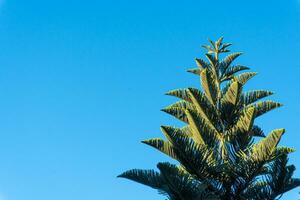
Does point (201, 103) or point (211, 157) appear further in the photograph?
point (201, 103)

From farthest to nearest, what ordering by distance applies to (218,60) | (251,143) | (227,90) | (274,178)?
(218,60)
(227,90)
(251,143)
(274,178)

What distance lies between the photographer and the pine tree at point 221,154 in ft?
31.2

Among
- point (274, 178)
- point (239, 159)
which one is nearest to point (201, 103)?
point (239, 159)

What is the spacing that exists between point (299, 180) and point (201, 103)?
7.96ft

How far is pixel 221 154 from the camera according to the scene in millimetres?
10633

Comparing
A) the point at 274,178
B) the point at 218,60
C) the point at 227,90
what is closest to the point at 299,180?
the point at 274,178

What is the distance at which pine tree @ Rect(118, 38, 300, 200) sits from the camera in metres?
9.51

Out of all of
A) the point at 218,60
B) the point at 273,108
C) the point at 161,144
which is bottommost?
the point at 161,144

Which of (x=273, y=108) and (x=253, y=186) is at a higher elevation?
(x=273, y=108)

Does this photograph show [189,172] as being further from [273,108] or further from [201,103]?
[273,108]

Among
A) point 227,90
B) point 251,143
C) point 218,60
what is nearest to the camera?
point 251,143

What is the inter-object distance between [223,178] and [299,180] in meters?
1.47

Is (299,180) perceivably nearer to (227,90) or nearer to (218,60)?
(227,90)

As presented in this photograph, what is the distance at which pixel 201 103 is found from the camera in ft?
36.3
